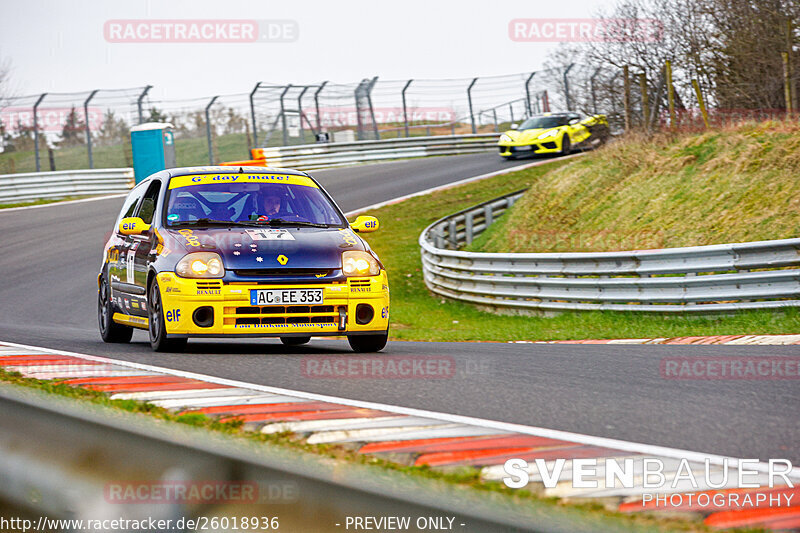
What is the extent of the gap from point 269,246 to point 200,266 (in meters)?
0.56

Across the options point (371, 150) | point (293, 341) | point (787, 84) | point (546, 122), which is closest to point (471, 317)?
point (293, 341)

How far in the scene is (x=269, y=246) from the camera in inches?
301

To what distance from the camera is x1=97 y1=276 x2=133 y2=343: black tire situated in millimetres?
9367

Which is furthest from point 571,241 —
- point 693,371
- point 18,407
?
point 18,407

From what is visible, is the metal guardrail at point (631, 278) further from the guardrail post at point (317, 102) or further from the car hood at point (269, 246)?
the guardrail post at point (317, 102)

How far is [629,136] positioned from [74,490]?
1807cm

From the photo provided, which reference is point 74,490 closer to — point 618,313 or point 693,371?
point 693,371

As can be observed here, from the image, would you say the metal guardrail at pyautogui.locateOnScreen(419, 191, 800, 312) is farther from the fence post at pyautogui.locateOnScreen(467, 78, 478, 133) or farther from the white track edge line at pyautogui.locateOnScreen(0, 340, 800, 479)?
the fence post at pyautogui.locateOnScreen(467, 78, 478, 133)

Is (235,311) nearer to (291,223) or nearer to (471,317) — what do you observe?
(291,223)

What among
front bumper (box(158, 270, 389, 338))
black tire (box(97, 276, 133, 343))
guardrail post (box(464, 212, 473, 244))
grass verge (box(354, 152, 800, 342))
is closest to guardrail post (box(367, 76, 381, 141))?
grass verge (box(354, 152, 800, 342))

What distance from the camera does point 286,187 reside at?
8.88 m

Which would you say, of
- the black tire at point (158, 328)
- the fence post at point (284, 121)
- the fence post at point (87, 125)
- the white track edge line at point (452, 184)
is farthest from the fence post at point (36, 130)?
the black tire at point (158, 328)

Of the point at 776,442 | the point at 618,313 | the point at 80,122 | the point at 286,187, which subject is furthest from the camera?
the point at 80,122

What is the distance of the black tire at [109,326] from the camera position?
9367 millimetres
